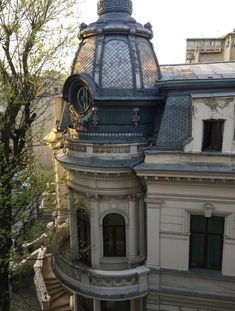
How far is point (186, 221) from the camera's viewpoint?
1270 cm

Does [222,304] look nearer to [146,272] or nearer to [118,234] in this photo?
[146,272]

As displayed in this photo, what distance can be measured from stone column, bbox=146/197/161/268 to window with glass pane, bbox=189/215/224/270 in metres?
1.41

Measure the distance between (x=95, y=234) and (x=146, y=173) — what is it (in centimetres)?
382

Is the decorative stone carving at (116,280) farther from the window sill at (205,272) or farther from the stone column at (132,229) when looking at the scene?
the window sill at (205,272)

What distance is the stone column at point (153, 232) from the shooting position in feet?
42.3

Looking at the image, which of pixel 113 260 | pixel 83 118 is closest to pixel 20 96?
pixel 83 118

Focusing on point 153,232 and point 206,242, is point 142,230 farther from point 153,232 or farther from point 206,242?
point 206,242

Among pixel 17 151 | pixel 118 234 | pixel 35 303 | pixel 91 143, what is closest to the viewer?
pixel 17 151

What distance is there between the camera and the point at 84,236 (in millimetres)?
14844

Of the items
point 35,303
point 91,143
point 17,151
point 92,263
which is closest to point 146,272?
point 92,263

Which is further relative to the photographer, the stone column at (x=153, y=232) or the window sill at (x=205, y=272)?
the stone column at (x=153, y=232)

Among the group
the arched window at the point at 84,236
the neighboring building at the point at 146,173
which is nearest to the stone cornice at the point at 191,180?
the neighboring building at the point at 146,173

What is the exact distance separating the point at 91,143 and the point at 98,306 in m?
7.63

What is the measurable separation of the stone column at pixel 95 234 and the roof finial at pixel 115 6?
8483mm
